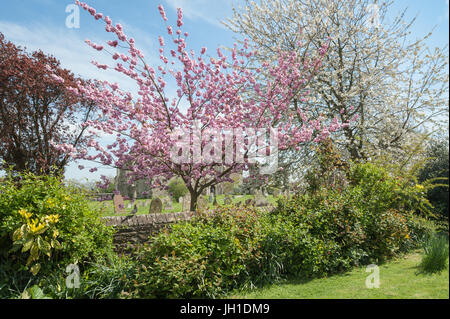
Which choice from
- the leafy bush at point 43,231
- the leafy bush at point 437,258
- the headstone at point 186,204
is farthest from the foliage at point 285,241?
the headstone at point 186,204

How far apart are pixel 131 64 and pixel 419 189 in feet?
24.8

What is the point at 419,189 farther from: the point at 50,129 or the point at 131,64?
the point at 50,129

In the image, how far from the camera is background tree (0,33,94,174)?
12.2m

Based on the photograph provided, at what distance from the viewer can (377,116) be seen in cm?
1102

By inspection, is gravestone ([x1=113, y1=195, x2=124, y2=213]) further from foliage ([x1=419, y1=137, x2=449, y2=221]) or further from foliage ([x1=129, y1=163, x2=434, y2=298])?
foliage ([x1=419, y1=137, x2=449, y2=221])

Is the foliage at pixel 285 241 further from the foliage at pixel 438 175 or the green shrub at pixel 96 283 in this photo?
the foliage at pixel 438 175

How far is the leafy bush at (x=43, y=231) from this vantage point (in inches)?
173

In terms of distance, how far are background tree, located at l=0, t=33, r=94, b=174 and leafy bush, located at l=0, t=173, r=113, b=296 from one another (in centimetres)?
840

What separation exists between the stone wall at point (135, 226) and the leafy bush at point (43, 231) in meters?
0.63

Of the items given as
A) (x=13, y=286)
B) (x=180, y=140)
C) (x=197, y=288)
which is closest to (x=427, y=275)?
(x=197, y=288)

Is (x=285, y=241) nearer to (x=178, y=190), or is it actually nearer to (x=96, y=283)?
(x=96, y=283)

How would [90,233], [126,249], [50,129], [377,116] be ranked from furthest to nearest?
[50,129] → [377,116] → [126,249] → [90,233]

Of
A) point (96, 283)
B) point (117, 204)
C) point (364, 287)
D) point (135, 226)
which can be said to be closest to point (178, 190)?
point (117, 204)

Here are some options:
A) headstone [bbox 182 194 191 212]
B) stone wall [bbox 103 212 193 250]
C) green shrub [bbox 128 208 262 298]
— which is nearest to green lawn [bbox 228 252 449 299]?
green shrub [bbox 128 208 262 298]
